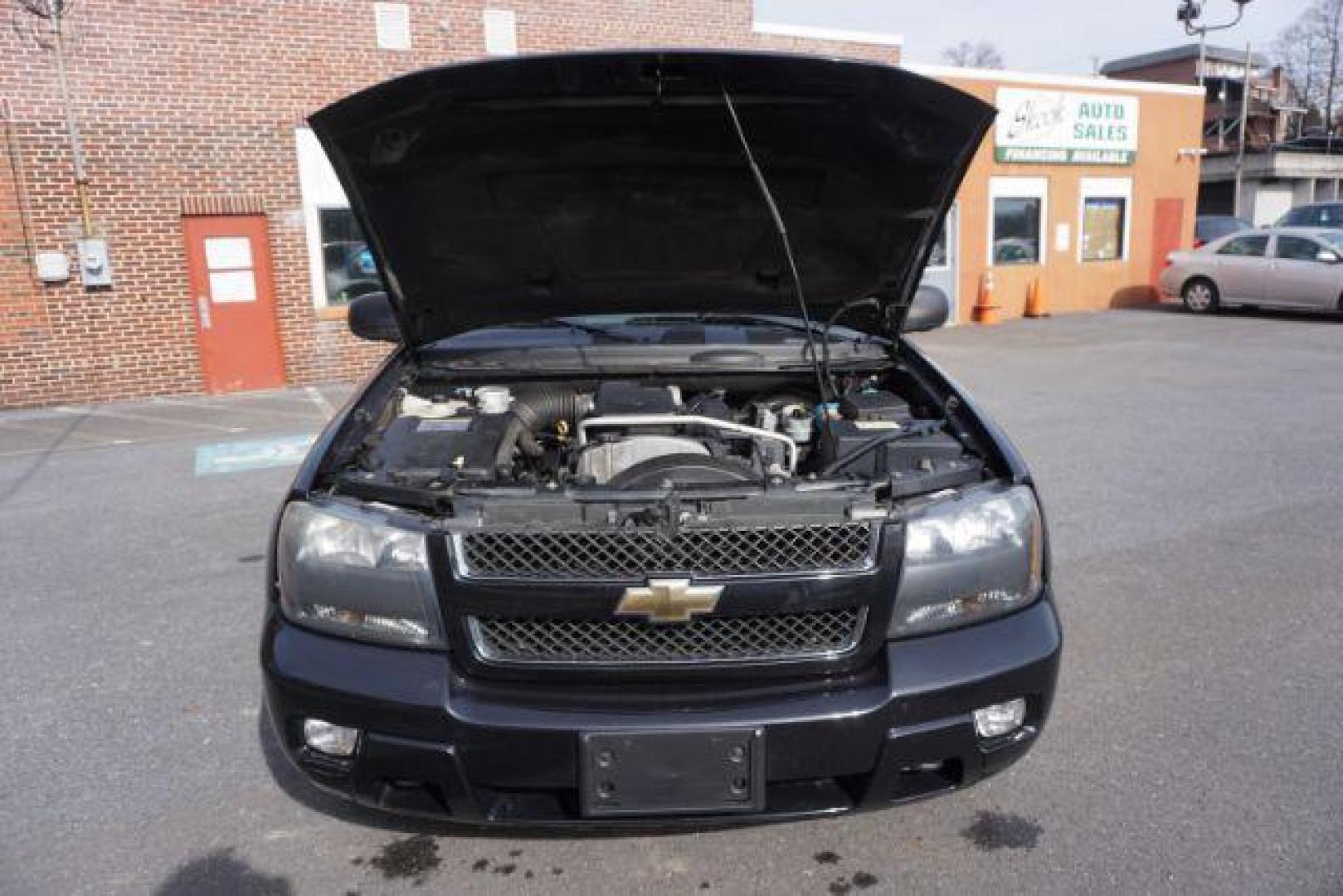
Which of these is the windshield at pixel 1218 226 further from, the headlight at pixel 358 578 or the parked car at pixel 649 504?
the headlight at pixel 358 578

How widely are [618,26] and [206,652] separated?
1070 centimetres

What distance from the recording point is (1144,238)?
1872 cm

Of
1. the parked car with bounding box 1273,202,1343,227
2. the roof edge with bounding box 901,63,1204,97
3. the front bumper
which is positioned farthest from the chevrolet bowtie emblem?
the parked car with bounding box 1273,202,1343,227

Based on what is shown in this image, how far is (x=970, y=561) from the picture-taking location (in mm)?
2357

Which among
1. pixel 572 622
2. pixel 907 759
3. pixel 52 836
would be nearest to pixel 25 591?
pixel 52 836

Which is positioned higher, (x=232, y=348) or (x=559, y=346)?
(x=559, y=346)

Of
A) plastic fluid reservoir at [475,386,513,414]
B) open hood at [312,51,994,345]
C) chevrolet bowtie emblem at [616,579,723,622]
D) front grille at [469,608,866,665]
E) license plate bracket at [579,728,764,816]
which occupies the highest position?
open hood at [312,51,994,345]

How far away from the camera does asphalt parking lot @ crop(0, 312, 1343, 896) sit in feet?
8.28

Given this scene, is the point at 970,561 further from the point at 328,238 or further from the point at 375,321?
the point at 328,238

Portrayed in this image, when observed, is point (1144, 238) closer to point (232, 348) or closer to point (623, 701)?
point (232, 348)

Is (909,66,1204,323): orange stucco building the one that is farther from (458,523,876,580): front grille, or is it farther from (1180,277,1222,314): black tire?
(458,523,876,580): front grille

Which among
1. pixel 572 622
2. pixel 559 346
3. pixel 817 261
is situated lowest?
pixel 572 622

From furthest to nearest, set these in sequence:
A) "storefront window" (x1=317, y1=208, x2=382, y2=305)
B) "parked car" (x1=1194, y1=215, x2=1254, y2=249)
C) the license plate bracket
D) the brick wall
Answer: "parked car" (x1=1194, y1=215, x2=1254, y2=249) → "storefront window" (x1=317, y1=208, x2=382, y2=305) → the brick wall → the license plate bracket

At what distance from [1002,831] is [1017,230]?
51.9 ft
